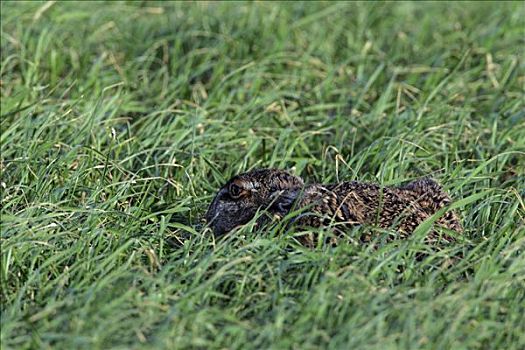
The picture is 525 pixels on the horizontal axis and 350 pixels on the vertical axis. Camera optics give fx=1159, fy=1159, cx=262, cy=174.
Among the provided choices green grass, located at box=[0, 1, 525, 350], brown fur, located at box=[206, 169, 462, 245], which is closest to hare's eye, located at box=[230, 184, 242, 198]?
brown fur, located at box=[206, 169, 462, 245]

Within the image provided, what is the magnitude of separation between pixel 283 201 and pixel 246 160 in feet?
3.94

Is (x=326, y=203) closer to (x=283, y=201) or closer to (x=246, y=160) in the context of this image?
(x=283, y=201)

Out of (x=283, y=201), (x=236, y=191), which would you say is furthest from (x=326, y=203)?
(x=236, y=191)

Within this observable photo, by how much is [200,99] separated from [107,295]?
133 inches

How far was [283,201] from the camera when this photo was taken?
222 inches

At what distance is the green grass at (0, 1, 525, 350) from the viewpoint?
175 inches

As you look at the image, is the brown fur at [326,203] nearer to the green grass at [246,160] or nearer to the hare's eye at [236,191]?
the hare's eye at [236,191]

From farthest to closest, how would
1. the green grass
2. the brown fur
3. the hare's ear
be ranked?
the hare's ear, the brown fur, the green grass

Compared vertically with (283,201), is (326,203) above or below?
above

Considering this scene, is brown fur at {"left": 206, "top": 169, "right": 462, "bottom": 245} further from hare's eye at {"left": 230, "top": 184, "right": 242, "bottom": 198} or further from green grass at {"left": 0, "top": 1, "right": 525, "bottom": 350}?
green grass at {"left": 0, "top": 1, "right": 525, "bottom": 350}

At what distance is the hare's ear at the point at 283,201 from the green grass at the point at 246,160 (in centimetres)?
38

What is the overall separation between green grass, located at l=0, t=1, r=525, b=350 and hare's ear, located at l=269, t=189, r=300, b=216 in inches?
14.8

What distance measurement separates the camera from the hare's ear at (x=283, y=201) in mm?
5605

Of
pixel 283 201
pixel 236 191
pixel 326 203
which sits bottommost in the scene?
pixel 236 191
